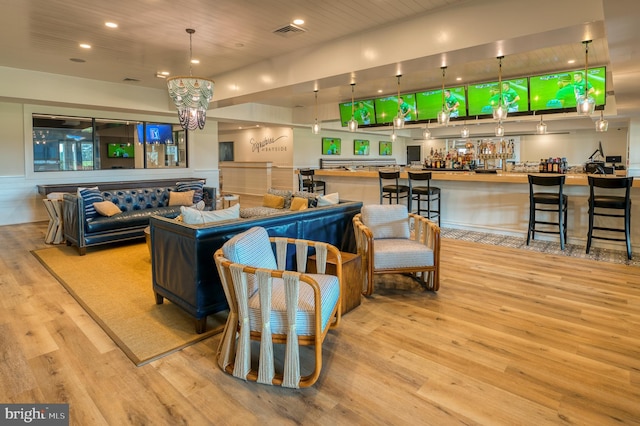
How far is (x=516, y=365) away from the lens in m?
2.44

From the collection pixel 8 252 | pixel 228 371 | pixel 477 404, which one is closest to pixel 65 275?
pixel 8 252

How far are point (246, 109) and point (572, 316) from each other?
853 centimetres

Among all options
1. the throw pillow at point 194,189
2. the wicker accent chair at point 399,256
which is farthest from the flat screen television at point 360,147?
the wicker accent chair at point 399,256

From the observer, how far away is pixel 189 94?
4.74m

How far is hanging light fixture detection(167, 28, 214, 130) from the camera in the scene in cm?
468

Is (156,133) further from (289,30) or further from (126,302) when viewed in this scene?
(126,302)

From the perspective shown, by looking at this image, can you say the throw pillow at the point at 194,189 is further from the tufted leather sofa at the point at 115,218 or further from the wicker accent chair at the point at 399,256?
the wicker accent chair at the point at 399,256

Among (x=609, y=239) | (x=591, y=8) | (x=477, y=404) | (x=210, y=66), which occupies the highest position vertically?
(x=210, y=66)

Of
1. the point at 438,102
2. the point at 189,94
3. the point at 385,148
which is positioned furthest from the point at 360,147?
the point at 189,94

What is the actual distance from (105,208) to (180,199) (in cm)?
130

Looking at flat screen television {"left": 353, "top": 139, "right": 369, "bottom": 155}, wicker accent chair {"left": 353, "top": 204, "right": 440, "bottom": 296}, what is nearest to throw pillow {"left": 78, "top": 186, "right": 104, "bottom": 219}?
wicker accent chair {"left": 353, "top": 204, "right": 440, "bottom": 296}

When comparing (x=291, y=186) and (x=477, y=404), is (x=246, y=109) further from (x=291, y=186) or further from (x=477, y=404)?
(x=477, y=404)

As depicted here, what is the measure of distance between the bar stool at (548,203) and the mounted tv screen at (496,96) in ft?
5.60

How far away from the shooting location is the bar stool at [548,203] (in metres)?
5.28
